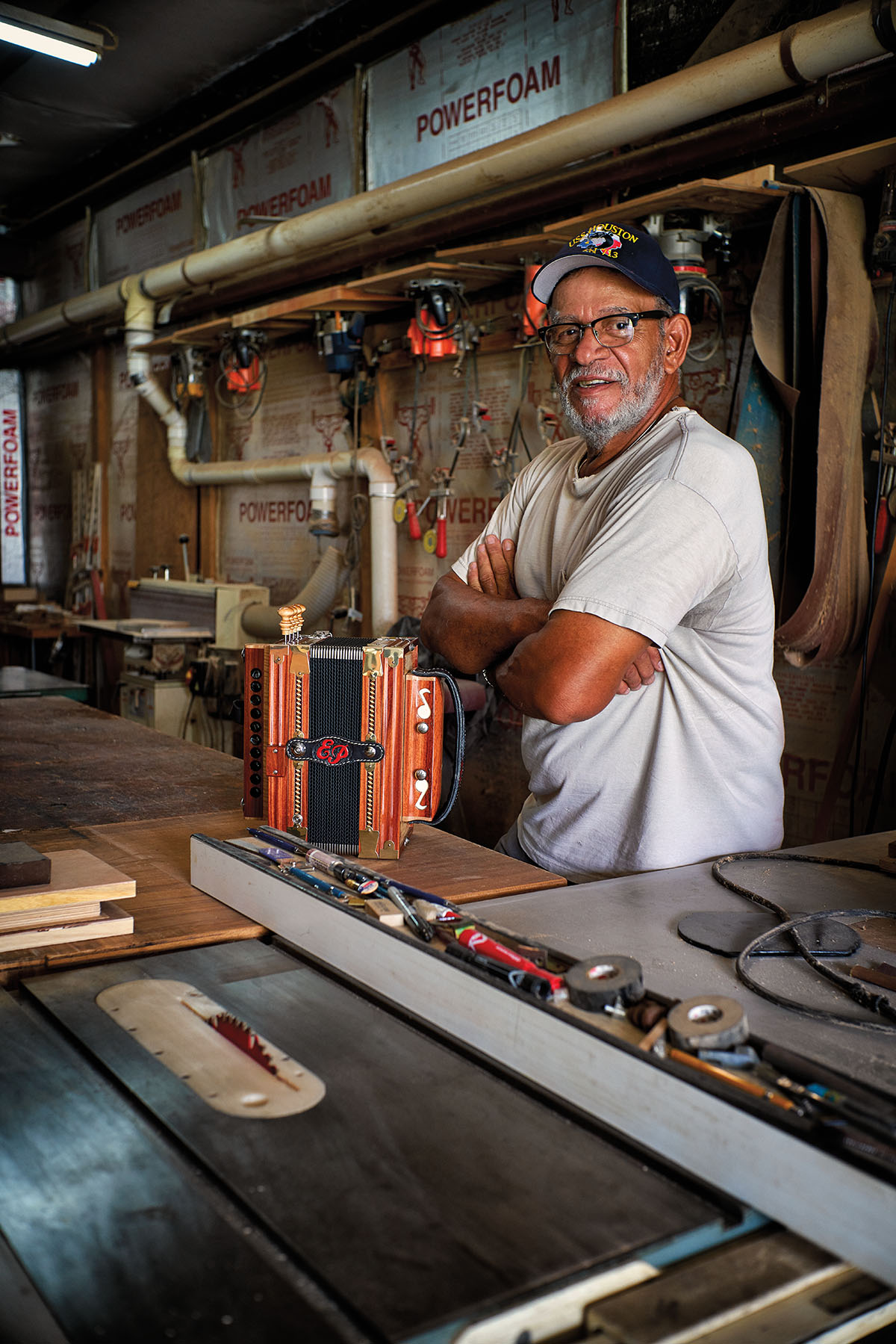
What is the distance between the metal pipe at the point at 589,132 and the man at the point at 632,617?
1176 millimetres

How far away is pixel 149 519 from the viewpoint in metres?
7.10

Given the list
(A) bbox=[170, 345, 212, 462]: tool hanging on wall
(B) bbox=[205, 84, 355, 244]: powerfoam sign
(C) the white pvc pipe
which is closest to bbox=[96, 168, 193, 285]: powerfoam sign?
(B) bbox=[205, 84, 355, 244]: powerfoam sign

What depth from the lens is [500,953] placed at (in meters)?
1.15

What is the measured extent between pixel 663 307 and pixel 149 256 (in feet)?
19.0

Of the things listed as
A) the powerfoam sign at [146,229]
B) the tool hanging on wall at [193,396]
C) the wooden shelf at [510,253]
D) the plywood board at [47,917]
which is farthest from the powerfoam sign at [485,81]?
the plywood board at [47,917]

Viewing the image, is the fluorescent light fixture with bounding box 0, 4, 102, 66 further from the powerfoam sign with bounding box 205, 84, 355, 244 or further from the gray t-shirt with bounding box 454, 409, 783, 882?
the gray t-shirt with bounding box 454, 409, 783, 882

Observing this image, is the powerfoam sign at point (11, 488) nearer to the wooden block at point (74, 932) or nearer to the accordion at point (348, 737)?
the accordion at point (348, 737)

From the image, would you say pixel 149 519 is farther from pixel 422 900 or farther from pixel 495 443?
pixel 422 900

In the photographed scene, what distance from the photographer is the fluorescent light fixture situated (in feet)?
14.3

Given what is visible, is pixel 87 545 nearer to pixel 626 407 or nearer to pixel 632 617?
pixel 626 407

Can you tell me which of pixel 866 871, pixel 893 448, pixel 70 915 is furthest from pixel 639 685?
pixel 893 448

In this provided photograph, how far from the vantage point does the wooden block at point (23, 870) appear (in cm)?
143

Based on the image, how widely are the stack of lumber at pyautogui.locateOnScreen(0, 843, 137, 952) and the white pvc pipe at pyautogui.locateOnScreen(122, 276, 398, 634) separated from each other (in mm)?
3243

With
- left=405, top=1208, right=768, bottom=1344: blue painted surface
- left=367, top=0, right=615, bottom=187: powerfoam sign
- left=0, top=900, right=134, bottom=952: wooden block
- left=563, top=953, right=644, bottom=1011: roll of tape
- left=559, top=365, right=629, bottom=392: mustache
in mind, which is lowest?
left=405, top=1208, right=768, bottom=1344: blue painted surface
